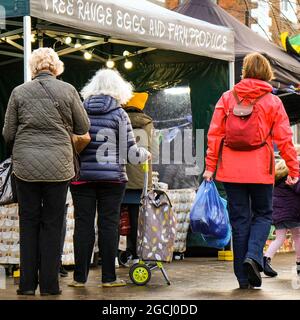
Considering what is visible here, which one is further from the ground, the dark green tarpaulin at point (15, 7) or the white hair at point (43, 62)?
the dark green tarpaulin at point (15, 7)

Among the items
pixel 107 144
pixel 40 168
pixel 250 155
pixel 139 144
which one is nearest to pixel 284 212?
pixel 139 144

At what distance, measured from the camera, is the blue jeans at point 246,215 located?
7.69m

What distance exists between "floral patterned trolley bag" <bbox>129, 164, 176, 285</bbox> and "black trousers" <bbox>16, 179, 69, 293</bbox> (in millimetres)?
1160

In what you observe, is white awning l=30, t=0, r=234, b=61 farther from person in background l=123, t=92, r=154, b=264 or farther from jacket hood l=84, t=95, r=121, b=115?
jacket hood l=84, t=95, r=121, b=115

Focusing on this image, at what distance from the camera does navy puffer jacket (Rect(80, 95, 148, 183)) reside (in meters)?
7.63

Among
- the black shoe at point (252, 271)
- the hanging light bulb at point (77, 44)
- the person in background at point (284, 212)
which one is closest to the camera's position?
the black shoe at point (252, 271)

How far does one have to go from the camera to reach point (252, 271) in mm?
7523

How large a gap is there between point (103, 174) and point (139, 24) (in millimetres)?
2177

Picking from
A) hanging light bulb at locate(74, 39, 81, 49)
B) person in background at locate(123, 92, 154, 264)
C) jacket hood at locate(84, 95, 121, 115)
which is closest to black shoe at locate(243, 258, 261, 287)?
jacket hood at locate(84, 95, 121, 115)

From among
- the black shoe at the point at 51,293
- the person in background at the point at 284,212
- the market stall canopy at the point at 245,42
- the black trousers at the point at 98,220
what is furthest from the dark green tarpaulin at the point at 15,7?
the market stall canopy at the point at 245,42

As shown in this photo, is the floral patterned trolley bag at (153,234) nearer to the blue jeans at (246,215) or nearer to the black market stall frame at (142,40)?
the blue jeans at (246,215)

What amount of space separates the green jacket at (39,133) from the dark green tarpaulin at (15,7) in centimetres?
87

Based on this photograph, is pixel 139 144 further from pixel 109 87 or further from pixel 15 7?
pixel 15 7
